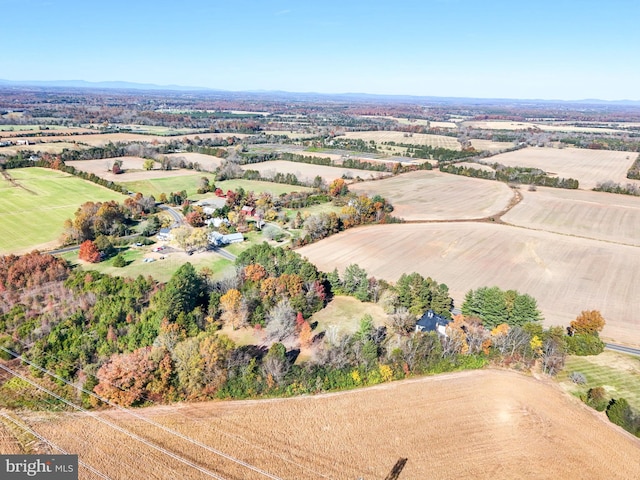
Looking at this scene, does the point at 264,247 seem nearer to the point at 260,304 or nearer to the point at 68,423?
the point at 260,304

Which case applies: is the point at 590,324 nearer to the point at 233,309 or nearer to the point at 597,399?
the point at 597,399

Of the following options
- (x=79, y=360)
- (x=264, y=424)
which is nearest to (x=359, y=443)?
(x=264, y=424)

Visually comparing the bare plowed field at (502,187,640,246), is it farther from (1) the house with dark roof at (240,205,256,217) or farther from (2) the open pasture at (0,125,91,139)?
(2) the open pasture at (0,125,91,139)

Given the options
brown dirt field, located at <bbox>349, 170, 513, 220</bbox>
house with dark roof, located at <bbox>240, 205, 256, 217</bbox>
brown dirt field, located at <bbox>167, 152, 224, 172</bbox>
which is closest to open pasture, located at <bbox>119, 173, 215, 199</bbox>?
brown dirt field, located at <bbox>167, 152, 224, 172</bbox>

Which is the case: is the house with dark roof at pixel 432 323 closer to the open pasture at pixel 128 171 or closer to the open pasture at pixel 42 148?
the open pasture at pixel 128 171

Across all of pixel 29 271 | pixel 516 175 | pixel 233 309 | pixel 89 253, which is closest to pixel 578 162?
pixel 516 175

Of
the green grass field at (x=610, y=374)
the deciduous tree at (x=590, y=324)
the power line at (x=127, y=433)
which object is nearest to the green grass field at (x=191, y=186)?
the power line at (x=127, y=433)
